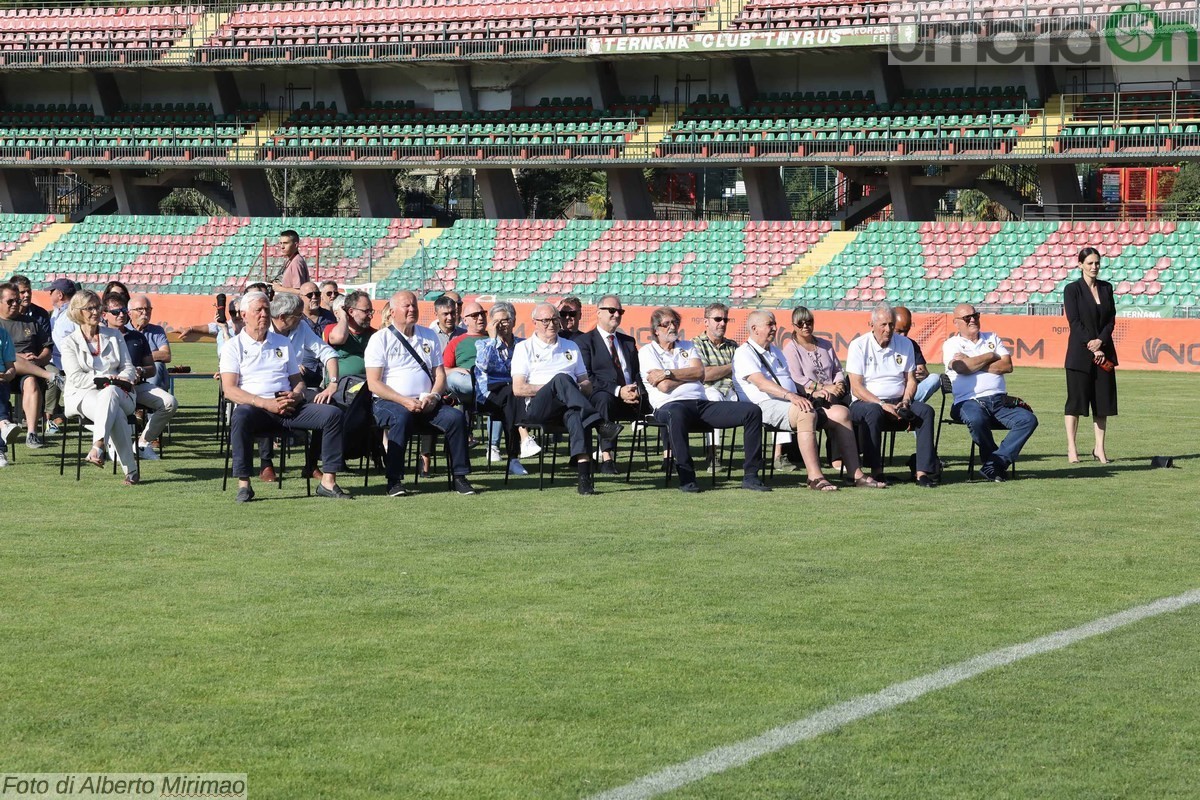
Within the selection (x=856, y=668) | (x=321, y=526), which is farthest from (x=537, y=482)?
(x=856, y=668)

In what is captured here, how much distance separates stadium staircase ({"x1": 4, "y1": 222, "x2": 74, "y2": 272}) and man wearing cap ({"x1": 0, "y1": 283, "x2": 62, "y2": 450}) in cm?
2928

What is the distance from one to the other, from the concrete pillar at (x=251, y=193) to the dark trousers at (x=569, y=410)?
3268 cm

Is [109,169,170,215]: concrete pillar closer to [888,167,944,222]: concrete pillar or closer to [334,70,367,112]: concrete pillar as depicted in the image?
[334,70,367,112]: concrete pillar

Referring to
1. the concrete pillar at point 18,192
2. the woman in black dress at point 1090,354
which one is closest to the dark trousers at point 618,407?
the woman in black dress at point 1090,354

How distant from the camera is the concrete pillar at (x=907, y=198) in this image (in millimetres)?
35844

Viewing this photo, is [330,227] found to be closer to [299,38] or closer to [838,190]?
[299,38]

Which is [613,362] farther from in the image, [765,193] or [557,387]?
[765,193]

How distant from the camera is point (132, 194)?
4469 cm

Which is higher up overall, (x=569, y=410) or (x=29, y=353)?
(x=29, y=353)

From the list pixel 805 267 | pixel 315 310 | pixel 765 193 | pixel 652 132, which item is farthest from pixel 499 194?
pixel 315 310

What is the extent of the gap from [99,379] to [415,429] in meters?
2.38

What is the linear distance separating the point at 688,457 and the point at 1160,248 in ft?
72.1

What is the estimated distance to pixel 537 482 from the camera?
40.1ft

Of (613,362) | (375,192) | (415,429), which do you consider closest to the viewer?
(415,429)
